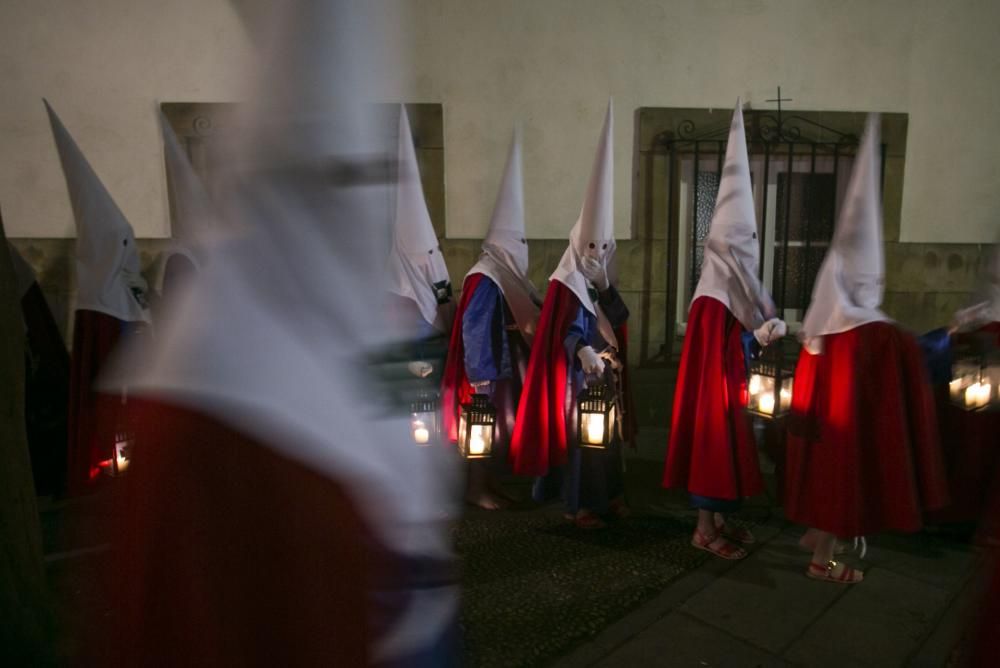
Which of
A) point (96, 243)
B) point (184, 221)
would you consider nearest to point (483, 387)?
point (184, 221)

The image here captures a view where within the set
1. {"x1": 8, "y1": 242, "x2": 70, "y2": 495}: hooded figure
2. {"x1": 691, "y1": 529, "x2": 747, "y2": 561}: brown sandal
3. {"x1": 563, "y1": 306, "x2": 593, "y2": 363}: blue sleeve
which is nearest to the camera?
{"x1": 691, "y1": 529, "x2": 747, "y2": 561}: brown sandal

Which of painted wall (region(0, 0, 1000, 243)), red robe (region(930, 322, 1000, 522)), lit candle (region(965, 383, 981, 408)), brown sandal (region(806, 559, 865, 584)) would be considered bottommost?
brown sandal (region(806, 559, 865, 584))

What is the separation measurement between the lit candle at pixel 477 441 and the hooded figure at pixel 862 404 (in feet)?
5.77

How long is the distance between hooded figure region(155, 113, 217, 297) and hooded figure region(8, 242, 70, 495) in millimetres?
929

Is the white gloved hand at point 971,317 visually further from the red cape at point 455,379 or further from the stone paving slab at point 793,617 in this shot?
the red cape at point 455,379

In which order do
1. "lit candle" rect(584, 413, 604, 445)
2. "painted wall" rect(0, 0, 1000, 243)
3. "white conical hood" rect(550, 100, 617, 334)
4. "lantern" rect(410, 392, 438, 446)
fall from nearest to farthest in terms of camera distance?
"lantern" rect(410, 392, 438, 446)
"lit candle" rect(584, 413, 604, 445)
"white conical hood" rect(550, 100, 617, 334)
"painted wall" rect(0, 0, 1000, 243)

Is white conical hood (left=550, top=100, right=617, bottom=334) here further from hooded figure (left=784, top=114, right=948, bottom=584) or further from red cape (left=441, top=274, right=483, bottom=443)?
hooded figure (left=784, top=114, right=948, bottom=584)

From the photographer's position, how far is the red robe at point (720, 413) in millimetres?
3621

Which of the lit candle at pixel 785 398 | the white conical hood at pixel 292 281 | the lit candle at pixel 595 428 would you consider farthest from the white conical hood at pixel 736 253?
the white conical hood at pixel 292 281

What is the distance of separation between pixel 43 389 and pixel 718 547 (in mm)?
4725

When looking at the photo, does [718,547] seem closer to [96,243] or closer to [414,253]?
[414,253]

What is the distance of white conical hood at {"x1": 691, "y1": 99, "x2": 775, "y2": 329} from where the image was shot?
3613 millimetres

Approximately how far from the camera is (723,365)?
3666mm

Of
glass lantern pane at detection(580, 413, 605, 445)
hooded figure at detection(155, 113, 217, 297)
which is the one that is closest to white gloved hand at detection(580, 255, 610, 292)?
glass lantern pane at detection(580, 413, 605, 445)
